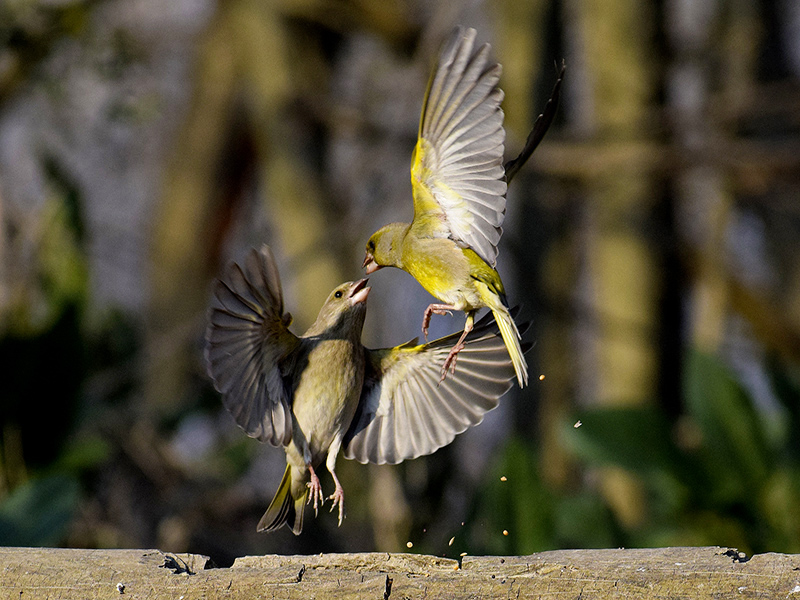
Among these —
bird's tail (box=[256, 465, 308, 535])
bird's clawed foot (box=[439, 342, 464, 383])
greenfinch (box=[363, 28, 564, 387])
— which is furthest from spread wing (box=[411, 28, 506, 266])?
bird's tail (box=[256, 465, 308, 535])

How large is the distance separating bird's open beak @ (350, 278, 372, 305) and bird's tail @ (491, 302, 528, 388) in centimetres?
37

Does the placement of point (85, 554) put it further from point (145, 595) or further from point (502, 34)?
point (502, 34)

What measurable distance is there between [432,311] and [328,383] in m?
0.29

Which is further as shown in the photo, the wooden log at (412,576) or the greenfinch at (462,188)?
the wooden log at (412,576)

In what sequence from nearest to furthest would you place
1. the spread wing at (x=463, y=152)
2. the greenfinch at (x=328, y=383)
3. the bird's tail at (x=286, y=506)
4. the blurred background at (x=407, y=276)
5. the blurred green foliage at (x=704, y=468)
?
the spread wing at (x=463, y=152) → the greenfinch at (x=328, y=383) → the bird's tail at (x=286, y=506) → the blurred green foliage at (x=704, y=468) → the blurred background at (x=407, y=276)

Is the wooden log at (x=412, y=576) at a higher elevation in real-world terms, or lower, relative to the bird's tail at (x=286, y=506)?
lower

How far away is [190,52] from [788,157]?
584cm

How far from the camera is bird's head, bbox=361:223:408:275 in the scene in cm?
221

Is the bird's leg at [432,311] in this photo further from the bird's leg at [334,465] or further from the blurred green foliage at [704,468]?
the blurred green foliage at [704,468]

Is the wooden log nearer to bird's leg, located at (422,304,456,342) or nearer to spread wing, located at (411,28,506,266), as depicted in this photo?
bird's leg, located at (422,304,456,342)

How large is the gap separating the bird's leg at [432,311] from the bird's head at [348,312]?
16 cm

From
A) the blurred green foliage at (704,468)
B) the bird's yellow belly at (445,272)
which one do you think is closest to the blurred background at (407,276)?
the blurred green foliage at (704,468)

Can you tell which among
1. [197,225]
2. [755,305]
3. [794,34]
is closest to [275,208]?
[197,225]

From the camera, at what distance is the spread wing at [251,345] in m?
2.02
